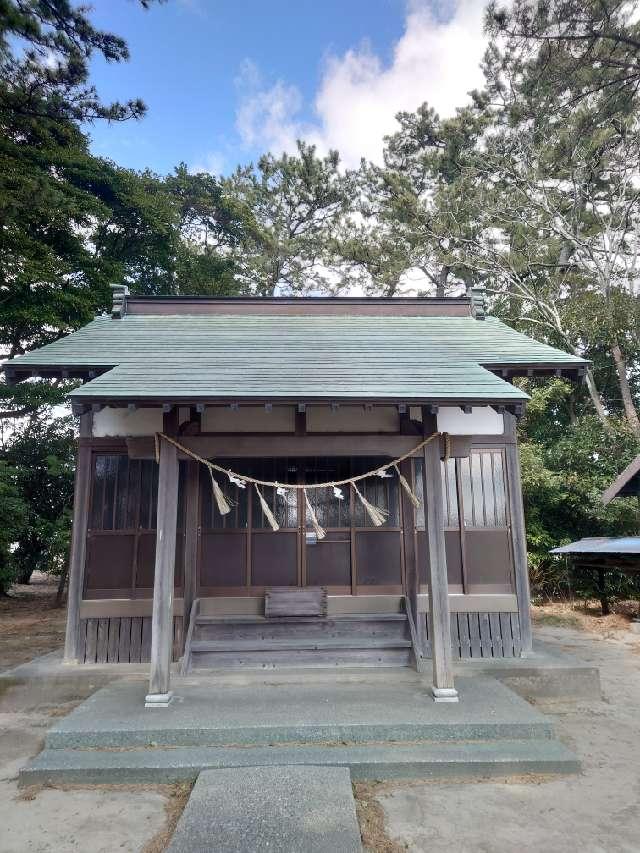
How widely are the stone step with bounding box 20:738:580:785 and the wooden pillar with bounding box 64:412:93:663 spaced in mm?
2090

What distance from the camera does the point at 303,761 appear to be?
13.3 ft

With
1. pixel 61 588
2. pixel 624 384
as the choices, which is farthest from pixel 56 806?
pixel 624 384

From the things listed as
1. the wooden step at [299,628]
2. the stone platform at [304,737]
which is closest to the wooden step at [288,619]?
the wooden step at [299,628]

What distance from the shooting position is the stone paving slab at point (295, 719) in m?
4.32

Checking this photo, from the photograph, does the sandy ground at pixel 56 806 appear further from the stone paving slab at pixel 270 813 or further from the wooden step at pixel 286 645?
the wooden step at pixel 286 645

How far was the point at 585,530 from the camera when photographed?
13109mm

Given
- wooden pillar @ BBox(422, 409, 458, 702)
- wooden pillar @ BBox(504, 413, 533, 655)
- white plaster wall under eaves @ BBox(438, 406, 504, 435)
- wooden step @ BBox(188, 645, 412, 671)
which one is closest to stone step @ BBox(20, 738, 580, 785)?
wooden pillar @ BBox(422, 409, 458, 702)

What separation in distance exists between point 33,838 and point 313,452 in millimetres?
3590

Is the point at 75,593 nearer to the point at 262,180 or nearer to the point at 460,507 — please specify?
the point at 460,507

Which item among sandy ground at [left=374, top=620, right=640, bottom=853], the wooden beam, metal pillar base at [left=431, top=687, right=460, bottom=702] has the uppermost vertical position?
the wooden beam

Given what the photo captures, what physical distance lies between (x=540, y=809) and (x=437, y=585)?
6.15ft

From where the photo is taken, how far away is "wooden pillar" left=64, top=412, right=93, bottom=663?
617 centimetres

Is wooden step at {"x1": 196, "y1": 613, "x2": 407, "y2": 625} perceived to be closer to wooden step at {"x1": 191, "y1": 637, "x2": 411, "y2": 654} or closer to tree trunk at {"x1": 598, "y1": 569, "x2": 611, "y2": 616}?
wooden step at {"x1": 191, "y1": 637, "x2": 411, "y2": 654}

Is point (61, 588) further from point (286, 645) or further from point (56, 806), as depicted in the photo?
point (56, 806)
